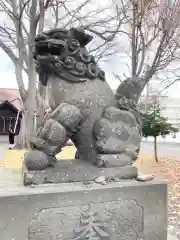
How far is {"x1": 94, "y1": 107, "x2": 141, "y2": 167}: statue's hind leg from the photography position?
1728mm

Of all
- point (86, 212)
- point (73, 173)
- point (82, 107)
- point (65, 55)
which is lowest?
point (86, 212)

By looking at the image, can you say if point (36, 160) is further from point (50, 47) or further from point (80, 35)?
point (80, 35)

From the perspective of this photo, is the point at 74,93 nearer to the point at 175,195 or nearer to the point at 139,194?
the point at 139,194

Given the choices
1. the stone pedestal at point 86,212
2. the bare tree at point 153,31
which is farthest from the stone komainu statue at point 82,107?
the bare tree at point 153,31

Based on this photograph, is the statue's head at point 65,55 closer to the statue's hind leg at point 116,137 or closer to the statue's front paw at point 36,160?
the statue's hind leg at point 116,137

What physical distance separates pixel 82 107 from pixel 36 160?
46cm

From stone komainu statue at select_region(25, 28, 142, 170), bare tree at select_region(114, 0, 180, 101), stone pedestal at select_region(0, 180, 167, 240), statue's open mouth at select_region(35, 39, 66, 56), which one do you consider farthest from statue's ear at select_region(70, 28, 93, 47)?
bare tree at select_region(114, 0, 180, 101)

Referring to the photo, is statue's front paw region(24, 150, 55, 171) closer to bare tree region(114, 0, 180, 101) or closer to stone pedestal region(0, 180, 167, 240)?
stone pedestal region(0, 180, 167, 240)

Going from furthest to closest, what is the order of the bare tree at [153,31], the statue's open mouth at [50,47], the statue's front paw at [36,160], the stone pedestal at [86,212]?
the bare tree at [153,31], the statue's open mouth at [50,47], the statue's front paw at [36,160], the stone pedestal at [86,212]

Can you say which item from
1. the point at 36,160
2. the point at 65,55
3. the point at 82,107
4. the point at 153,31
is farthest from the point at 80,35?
the point at 153,31

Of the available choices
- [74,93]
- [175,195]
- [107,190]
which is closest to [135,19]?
[175,195]

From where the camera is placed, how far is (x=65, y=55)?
1.76 metres

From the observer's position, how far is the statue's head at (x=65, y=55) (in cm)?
172

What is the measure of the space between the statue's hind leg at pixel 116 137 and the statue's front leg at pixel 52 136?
0.59ft
